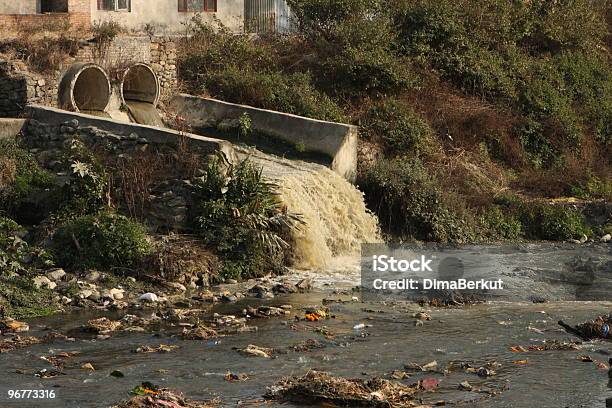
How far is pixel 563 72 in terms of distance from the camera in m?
26.9

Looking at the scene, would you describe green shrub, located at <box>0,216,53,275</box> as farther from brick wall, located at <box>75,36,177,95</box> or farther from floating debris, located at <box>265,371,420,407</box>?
brick wall, located at <box>75,36,177,95</box>

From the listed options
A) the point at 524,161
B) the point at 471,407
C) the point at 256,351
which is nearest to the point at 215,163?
the point at 256,351

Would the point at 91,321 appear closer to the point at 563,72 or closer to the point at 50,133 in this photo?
the point at 50,133

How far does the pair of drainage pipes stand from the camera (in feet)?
65.1

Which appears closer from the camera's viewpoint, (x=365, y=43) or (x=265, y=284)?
(x=265, y=284)

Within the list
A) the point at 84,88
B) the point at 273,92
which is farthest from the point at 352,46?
the point at 84,88

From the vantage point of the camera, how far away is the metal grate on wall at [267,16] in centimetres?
2766

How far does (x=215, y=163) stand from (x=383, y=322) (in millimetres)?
4433

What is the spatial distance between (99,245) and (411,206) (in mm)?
6629

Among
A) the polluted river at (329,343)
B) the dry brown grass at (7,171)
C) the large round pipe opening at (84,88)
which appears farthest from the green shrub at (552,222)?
the dry brown grass at (7,171)

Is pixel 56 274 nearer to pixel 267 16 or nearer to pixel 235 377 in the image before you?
pixel 235 377

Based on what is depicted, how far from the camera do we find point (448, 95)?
81.4 ft

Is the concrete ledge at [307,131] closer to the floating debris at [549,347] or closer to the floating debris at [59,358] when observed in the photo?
the floating debris at [549,347]

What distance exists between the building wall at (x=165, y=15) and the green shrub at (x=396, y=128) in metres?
6.27
